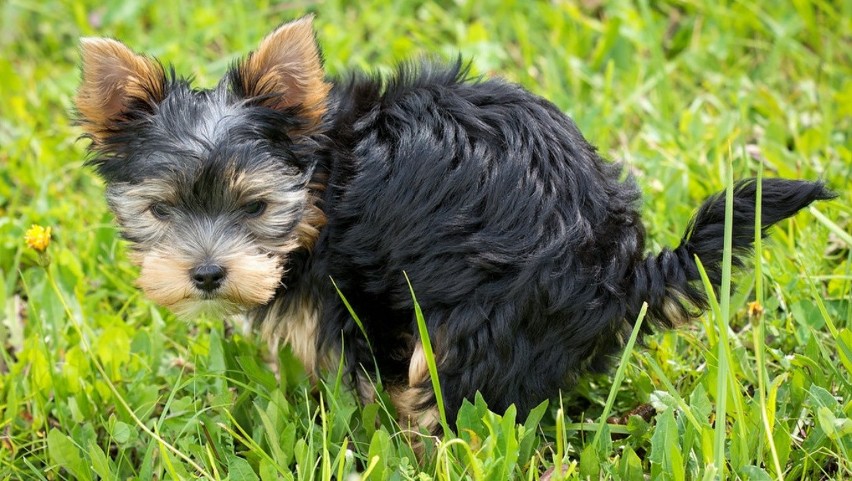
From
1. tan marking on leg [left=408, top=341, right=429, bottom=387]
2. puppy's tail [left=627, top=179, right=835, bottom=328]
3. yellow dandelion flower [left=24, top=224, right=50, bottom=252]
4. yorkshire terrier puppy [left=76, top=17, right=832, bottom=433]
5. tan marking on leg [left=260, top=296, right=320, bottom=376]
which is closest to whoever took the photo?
puppy's tail [left=627, top=179, right=835, bottom=328]

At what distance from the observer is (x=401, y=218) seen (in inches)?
128

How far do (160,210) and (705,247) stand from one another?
75.1 inches

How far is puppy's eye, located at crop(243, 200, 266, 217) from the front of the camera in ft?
10.8

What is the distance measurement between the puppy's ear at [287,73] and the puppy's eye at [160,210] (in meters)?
0.49

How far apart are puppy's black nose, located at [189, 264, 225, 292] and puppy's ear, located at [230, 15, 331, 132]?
0.64 meters

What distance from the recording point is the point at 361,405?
3697mm

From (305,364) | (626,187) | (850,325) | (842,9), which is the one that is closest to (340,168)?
(305,364)

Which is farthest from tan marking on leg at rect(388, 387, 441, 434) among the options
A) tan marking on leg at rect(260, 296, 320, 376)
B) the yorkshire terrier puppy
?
tan marking on leg at rect(260, 296, 320, 376)

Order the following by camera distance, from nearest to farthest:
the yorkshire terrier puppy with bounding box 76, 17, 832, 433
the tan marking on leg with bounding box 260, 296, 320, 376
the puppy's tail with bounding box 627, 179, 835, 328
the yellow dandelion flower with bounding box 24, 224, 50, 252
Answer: the puppy's tail with bounding box 627, 179, 835, 328 < the yorkshire terrier puppy with bounding box 76, 17, 832, 433 < the yellow dandelion flower with bounding box 24, 224, 50, 252 < the tan marking on leg with bounding box 260, 296, 320, 376

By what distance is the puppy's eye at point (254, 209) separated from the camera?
3287 mm

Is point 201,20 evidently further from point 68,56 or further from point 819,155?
point 819,155

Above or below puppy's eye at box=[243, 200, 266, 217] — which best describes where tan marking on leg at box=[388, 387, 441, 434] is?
below

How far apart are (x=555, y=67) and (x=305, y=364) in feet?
10.1

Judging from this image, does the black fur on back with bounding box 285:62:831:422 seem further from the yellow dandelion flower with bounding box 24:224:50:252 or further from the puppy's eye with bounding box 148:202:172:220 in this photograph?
the yellow dandelion flower with bounding box 24:224:50:252
